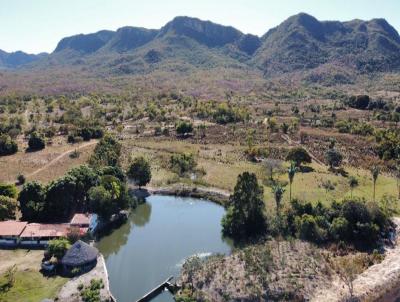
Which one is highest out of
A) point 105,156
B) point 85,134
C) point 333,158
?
point 105,156

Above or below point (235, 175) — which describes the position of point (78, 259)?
above

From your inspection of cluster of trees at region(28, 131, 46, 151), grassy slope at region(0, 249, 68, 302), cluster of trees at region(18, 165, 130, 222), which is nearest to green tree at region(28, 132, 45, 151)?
cluster of trees at region(28, 131, 46, 151)

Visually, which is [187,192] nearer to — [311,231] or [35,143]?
[311,231]

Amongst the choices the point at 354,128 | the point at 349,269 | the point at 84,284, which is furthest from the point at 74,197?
the point at 354,128

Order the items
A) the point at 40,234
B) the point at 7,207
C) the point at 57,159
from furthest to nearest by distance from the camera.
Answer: the point at 57,159, the point at 7,207, the point at 40,234

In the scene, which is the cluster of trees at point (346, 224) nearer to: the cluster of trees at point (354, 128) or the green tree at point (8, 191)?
the green tree at point (8, 191)

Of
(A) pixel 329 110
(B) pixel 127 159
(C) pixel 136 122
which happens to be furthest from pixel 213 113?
(B) pixel 127 159
